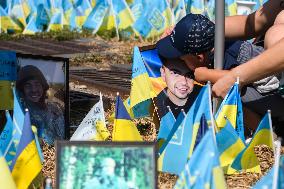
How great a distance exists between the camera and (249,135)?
18.2 ft

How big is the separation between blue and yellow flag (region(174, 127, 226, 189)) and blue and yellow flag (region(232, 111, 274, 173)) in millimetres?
1097

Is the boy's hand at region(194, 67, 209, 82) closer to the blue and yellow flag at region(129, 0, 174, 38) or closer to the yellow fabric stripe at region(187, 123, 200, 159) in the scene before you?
the yellow fabric stripe at region(187, 123, 200, 159)

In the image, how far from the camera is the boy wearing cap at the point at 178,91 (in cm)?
557

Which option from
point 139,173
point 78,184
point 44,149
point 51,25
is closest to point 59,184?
point 78,184

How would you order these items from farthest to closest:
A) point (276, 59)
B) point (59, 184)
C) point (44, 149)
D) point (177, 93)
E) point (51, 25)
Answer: point (51, 25) → point (177, 93) → point (44, 149) → point (276, 59) → point (59, 184)

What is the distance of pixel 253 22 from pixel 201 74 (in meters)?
0.75

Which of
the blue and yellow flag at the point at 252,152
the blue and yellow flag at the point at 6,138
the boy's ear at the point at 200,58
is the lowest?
the blue and yellow flag at the point at 252,152

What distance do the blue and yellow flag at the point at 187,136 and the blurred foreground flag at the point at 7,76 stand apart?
1346 mm

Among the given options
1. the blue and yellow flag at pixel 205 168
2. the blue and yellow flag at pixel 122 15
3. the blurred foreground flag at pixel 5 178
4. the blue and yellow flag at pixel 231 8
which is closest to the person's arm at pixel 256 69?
the blue and yellow flag at pixel 205 168

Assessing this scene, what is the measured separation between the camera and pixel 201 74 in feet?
17.3

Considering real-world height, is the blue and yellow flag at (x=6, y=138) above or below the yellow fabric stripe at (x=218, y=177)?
above

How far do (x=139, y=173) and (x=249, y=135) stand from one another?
80.0 inches

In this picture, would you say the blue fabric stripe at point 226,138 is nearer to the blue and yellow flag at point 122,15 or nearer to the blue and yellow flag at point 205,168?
the blue and yellow flag at point 205,168

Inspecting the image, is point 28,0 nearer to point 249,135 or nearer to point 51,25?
point 51,25
